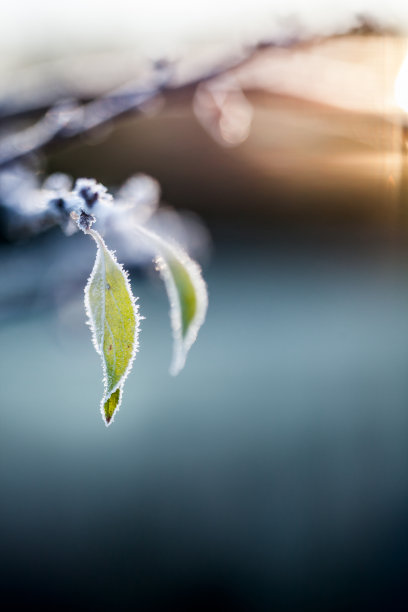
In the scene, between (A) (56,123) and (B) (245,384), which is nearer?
(A) (56,123)

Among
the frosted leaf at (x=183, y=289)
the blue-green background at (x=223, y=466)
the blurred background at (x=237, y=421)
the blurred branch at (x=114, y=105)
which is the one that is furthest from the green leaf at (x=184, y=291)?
the blue-green background at (x=223, y=466)

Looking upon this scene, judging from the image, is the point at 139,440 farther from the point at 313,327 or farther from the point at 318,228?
the point at 318,228

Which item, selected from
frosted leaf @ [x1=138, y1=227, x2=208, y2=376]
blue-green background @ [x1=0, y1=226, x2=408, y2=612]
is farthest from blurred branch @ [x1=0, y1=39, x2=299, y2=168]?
blue-green background @ [x1=0, y1=226, x2=408, y2=612]

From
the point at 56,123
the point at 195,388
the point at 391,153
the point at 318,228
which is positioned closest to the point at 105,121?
the point at 56,123

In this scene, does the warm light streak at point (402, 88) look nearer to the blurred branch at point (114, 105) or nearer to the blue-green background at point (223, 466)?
the blurred branch at point (114, 105)

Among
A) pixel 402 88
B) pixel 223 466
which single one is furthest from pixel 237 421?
pixel 402 88

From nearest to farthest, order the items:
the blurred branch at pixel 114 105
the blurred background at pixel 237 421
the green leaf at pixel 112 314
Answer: the green leaf at pixel 112 314, the blurred branch at pixel 114 105, the blurred background at pixel 237 421

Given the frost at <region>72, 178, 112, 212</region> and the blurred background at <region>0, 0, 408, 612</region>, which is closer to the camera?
the frost at <region>72, 178, 112, 212</region>

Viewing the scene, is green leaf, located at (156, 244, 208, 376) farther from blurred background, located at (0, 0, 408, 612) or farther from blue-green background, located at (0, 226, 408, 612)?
blue-green background, located at (0, 226, 408, 612)
